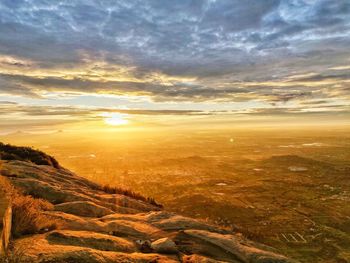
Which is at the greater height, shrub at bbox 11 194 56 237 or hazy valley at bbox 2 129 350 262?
shrub at bbox 11 194 56 237

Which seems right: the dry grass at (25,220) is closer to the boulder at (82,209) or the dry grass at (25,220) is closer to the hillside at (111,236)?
the hillside at (111,236)

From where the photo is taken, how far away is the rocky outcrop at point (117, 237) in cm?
998

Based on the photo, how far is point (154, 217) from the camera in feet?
59.0

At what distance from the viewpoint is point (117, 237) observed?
13164mm

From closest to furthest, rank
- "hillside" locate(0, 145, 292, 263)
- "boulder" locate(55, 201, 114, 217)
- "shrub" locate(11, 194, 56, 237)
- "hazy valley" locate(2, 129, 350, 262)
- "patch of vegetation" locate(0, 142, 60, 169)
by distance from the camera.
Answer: "hillside" locate(0, 145, 292, 263) < "shrub" locate(11, 194, 56, 237) < "boulder" locate(55, 201, 114, 217) < "patch of vegetation" locate(0, 142, 60, 169) < "hazy valley" locate(2, 129, 350, 262)

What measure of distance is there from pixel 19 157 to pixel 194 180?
139 m

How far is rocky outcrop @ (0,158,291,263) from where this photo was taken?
9.98 m

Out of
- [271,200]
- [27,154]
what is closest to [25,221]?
[27,154]

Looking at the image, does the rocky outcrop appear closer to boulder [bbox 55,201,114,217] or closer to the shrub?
boulder [bbox 55,201,114,217]

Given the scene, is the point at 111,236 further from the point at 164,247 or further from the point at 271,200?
the point at 271,200

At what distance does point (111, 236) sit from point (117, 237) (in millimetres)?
371

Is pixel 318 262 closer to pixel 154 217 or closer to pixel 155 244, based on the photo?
pixel 154 217

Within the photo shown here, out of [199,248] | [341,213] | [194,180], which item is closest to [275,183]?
[194,180]

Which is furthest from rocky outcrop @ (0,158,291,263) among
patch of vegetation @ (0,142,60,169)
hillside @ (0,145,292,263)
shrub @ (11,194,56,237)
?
patch of vegetation @ (0,142,60,169)
